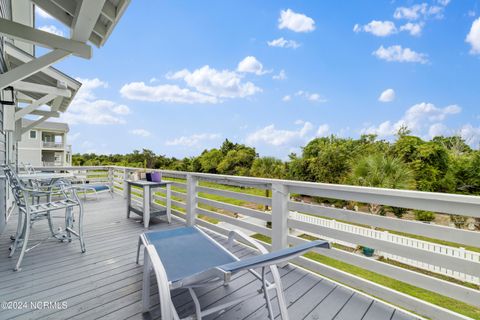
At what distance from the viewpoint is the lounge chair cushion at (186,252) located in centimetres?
181

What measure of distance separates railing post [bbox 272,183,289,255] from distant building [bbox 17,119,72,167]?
2087cm

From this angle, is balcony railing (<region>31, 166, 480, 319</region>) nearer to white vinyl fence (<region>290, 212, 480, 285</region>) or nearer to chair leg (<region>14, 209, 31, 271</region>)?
white vinyl fence (<region>290, 212, 480, 285</region>)

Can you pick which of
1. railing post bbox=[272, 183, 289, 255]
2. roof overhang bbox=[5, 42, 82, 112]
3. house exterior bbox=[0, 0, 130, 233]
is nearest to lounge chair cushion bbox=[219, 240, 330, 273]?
railing post bbox=[272, 183, 289, 255]

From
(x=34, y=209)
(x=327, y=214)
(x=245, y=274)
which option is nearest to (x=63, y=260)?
(x=34, y=209)

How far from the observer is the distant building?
18.4 meters

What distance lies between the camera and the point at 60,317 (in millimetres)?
1771

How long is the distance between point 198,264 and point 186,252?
10.5 inches

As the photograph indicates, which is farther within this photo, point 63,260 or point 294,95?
point 294,95

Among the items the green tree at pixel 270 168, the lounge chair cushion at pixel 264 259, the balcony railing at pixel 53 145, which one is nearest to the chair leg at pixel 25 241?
the lounge chair cushion at pixel 264 259

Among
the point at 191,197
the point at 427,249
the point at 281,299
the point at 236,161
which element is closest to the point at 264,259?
the point at 281,299

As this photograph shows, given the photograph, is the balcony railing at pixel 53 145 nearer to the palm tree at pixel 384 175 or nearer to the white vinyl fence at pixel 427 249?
the white vinyl fence at pixel 427 249

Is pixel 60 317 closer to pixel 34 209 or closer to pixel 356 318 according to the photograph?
pixel 34 209

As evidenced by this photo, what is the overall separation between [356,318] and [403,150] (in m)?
13.3

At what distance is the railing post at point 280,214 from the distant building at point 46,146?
20.9 meters
